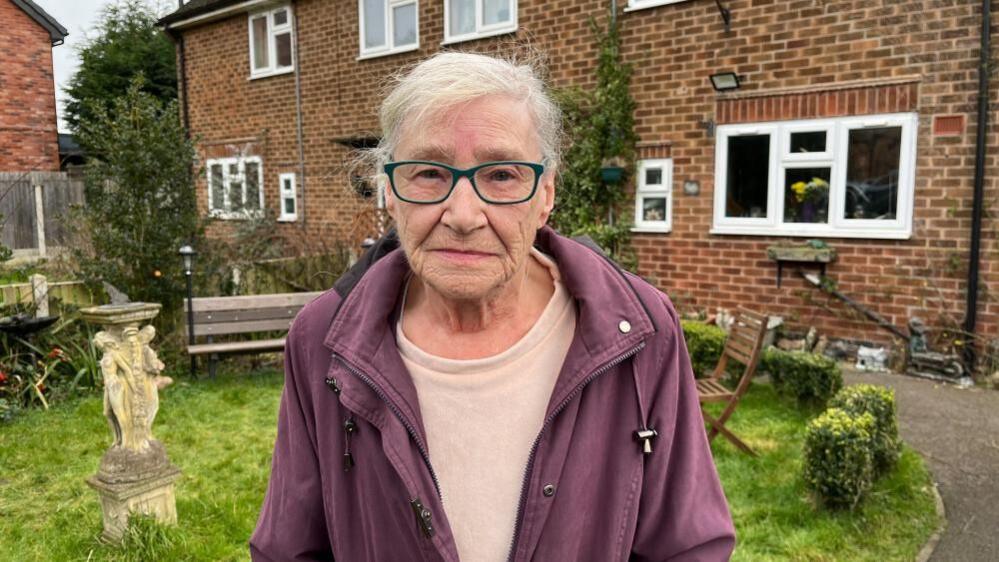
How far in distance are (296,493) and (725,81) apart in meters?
7.77

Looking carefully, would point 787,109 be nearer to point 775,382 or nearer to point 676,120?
point 676,120

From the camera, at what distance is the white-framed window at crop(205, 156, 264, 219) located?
43.2ft

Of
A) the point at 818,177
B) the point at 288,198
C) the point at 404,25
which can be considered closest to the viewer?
the point at 818,177

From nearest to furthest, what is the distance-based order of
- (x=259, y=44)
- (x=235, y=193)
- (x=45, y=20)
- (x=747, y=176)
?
1. (x=747, y=176)
2. (x=235, y=193)
3. (x=259, y=44)
4. (x=45, y=20)

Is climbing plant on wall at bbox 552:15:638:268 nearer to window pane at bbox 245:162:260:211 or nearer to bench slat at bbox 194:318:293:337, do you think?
bench slat at bbox 194:318:293:337

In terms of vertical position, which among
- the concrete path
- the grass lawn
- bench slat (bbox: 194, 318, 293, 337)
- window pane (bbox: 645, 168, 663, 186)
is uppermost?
window pane (bbox: 645, 168, 663, 186)

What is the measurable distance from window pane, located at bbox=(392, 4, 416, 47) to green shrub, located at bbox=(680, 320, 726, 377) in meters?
7.56

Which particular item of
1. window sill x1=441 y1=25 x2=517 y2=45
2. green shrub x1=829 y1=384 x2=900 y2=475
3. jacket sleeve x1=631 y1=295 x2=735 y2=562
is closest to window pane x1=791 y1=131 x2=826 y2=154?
green shrub x1=829 y1=384 x2=900 y2=475

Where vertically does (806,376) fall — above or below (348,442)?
below

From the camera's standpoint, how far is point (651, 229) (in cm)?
908

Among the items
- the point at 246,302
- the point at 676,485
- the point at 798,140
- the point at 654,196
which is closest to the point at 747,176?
the point at 798,140

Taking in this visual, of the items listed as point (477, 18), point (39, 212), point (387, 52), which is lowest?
point (39, 212)

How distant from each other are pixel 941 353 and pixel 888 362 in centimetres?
50

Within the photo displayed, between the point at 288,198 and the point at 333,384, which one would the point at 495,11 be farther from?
the point at 333,384
